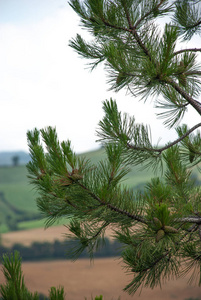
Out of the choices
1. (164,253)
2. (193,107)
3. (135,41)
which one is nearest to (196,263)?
(164,253)

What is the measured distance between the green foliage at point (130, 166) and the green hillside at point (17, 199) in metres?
3.70

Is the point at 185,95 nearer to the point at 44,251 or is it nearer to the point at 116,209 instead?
the point at 116,209

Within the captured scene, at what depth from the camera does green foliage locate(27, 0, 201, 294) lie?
93 cm

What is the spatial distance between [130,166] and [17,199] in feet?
19.2

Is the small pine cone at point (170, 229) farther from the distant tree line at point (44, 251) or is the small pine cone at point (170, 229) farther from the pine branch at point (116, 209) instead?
the distant tree line at point (44, 251)

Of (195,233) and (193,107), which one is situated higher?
(193,107)

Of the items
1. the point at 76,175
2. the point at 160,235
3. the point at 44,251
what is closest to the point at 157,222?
the point at 160,235

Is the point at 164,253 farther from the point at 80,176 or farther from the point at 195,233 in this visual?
the point at 80,176

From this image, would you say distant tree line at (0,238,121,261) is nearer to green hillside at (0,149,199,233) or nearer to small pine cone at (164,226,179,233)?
green hillside at (0,149,199,233)

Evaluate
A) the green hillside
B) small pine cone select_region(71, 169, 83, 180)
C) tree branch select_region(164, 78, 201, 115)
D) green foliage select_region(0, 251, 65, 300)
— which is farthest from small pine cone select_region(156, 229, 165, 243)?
the green hillside

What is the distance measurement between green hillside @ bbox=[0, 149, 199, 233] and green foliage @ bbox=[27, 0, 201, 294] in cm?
370

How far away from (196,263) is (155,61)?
74 cm

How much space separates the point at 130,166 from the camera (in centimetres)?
121

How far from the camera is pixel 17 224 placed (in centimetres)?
581
